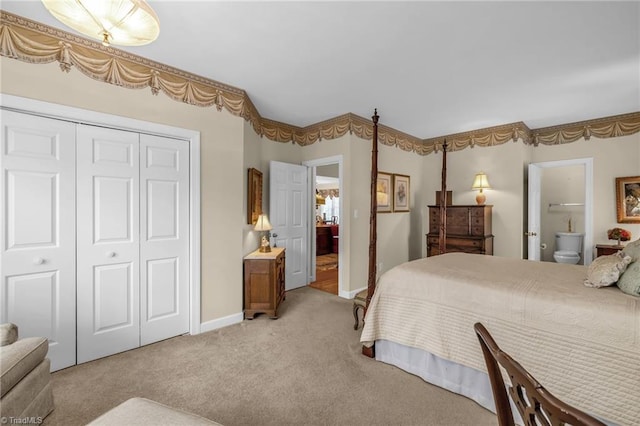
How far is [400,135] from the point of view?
16.5 feet

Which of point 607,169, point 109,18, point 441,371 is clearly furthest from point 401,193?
point 109,18

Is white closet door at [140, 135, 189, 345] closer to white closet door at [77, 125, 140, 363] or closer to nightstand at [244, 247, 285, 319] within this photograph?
white closet door at [77, 125, 140, 363]

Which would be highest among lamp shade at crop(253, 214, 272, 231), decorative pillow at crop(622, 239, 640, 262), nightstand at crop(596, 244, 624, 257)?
lamp shade at crop(253, 214, 272, 231)

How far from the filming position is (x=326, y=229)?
8.09 m

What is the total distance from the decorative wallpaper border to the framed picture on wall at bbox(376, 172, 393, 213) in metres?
0.59

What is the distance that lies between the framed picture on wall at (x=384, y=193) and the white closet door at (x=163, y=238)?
2862mm

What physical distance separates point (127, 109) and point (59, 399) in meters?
2.25

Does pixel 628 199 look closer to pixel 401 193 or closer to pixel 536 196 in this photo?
pixel 536 196

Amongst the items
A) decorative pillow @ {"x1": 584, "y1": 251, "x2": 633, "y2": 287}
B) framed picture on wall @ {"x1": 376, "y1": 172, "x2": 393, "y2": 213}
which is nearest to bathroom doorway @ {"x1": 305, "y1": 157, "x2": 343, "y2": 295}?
framed picture on wall @ {"x1": 376, "y1": 172, "x2": 393, "y2": 213}

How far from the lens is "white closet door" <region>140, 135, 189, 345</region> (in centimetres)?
266

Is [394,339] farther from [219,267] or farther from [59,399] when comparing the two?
[59,399]

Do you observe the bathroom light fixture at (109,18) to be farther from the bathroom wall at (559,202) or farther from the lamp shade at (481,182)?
the bathroom wall at (559,202)

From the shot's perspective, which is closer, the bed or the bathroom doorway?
the bed

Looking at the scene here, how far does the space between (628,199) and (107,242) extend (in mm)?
6267
